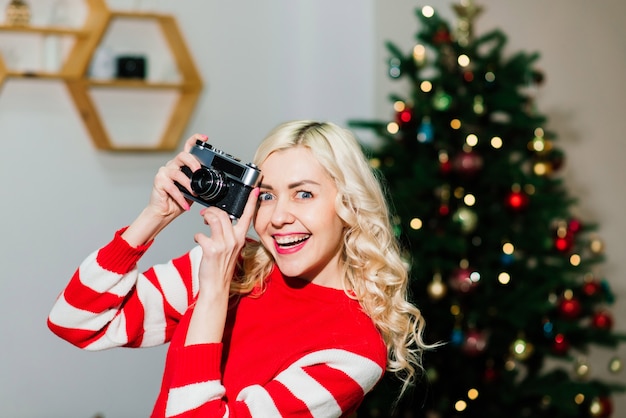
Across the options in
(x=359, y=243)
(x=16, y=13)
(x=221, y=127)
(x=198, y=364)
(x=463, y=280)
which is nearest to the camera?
(x=198, y=364)

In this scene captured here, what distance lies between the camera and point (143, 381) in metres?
3.60

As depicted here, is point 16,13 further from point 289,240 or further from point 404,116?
point 289,240

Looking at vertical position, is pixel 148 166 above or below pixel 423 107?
below

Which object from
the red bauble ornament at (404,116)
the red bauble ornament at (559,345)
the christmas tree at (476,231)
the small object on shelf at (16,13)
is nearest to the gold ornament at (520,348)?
the christmas tree at (476,231)

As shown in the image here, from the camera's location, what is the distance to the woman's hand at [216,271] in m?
1.47

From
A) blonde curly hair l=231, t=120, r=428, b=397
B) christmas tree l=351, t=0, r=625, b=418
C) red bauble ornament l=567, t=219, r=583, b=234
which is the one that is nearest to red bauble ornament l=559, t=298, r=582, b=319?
christmas tree l=351, t=0, r=625, b=418

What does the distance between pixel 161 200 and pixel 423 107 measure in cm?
159

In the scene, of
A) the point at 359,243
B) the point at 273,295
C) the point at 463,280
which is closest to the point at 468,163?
the point at 463,280

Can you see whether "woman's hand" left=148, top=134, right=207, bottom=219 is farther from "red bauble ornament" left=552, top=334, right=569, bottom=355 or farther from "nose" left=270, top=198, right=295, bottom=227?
"red bauble ornament" left=552, top=334, right=569, bottom=355

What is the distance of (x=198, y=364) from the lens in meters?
1.44


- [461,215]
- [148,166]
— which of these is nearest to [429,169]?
[461,215]

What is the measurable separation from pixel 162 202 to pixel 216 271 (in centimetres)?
22

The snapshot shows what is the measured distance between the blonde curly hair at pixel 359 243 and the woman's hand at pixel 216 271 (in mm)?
142

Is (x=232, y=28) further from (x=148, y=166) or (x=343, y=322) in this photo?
(x=343, y=322)
